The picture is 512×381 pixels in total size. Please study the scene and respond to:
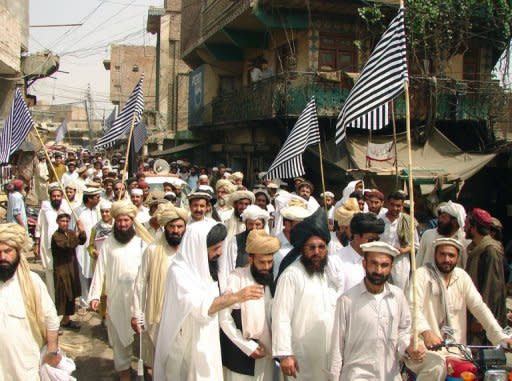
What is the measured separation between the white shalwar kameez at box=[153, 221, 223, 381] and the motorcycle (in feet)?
4.78

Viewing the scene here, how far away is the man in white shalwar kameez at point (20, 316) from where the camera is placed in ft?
12.7

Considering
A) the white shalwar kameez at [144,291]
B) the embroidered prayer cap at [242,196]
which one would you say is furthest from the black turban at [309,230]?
the embroidered prayer cap at [242,196]

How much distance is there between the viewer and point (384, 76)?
5715 millimetres

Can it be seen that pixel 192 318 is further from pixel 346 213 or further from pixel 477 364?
pixel 346 213

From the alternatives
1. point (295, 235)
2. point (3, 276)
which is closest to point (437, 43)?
point (295, 235)

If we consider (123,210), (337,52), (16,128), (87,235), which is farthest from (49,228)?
(337,52)

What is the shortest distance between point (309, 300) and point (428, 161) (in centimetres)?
1064

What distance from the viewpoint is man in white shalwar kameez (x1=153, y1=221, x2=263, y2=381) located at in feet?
12.8

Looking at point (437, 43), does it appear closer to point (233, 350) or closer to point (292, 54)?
point (292, 54)

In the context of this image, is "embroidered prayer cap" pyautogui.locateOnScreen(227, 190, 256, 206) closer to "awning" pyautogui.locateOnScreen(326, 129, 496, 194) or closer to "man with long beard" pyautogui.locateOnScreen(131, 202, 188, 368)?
"man with long beard" pyautogui.locateOnScreen(131, 202, 188, 368)

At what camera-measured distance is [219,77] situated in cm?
2470

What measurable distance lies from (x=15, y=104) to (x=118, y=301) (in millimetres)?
3831

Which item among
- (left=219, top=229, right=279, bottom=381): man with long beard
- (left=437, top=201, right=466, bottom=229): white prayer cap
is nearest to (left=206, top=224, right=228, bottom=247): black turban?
(left=219, top=229, right=279, bottom=381): man with long beard

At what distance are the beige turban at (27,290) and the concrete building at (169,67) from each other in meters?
30.3
